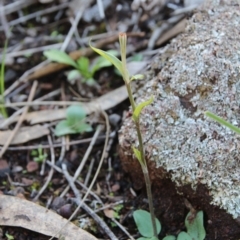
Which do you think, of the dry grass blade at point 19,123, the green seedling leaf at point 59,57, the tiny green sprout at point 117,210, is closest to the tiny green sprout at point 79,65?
the green seedling leaf at point 59,57

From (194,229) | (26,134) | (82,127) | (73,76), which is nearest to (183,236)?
(194,229)

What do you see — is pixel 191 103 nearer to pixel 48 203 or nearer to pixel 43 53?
pixel 48 203

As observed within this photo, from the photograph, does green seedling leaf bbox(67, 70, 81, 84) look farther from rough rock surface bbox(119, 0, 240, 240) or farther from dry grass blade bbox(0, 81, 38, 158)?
rough rock surface bbox(119, 0, 240, 240)

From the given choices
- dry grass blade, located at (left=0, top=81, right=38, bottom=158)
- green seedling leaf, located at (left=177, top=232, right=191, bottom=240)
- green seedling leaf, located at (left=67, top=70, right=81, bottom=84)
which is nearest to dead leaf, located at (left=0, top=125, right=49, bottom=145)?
dry grass blade, located at (left=0, top=81, right=38, bottom=158)

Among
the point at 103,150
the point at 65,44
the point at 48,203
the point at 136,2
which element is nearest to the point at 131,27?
the point at 136,2

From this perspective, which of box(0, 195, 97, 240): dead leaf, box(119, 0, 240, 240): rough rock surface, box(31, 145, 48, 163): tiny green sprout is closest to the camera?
box(119, 0, 240, 240): rough rock surface
